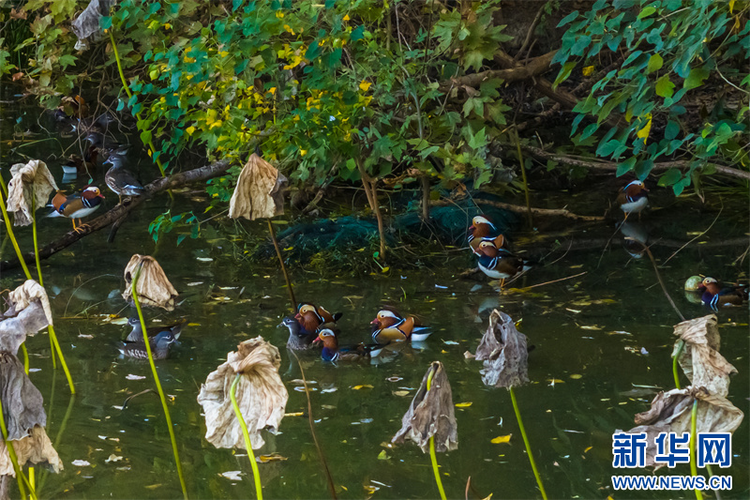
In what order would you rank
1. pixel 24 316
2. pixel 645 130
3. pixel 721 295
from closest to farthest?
pixel 24 316 < pixel 645 130 < pixel 721 295

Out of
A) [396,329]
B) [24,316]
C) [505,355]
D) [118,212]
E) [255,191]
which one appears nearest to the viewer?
[24,316]

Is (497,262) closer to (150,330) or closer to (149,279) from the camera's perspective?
(150,330)

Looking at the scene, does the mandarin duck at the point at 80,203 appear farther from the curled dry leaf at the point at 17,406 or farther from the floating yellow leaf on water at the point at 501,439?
the curled dry leaf at the point at 17,406

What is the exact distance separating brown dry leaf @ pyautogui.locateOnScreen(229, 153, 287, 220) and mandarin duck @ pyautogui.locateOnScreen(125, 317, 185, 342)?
106cm

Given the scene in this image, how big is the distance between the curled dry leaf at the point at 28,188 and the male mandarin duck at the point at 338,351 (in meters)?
1.71

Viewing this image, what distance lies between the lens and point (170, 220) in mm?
5336

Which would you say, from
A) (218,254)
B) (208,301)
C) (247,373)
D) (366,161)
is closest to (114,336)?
(208,301)

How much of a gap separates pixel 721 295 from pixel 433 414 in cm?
322

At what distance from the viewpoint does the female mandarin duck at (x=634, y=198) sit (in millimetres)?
6316

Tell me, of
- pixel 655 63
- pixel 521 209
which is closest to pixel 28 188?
pixel 655 63

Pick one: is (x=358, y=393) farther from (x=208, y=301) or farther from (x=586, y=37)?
(x=586, y=37)

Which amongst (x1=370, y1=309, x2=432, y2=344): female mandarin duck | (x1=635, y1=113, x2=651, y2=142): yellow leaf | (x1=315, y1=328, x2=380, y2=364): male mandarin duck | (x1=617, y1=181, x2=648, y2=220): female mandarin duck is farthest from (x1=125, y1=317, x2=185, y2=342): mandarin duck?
(x1=617, y1=181, x2=648, y2=220): female mandarin duck

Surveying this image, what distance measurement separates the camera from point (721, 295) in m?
Result: 4.80

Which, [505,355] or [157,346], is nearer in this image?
[505,355]
